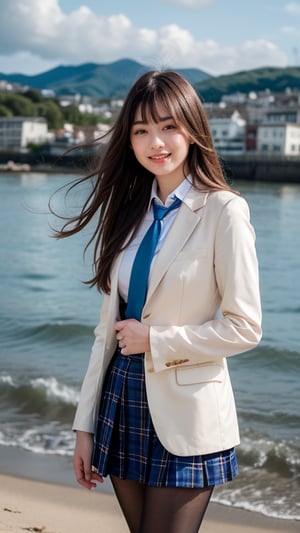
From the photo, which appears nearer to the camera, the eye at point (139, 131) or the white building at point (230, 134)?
the eye at point (139, 131)

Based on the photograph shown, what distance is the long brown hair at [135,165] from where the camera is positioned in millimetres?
1802

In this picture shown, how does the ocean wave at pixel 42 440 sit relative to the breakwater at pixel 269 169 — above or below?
above

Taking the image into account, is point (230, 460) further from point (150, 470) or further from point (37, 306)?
point (37, 306)

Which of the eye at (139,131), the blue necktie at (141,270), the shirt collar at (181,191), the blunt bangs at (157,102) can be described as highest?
the blunt bangs at (157,102)

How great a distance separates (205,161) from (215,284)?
0.98ft

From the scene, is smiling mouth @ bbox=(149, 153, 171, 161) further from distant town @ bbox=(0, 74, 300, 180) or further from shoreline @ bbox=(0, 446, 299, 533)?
distant town @ bbox=(0, 74, 300, 180)

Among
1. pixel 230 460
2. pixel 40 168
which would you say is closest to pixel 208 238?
pixel 230 460

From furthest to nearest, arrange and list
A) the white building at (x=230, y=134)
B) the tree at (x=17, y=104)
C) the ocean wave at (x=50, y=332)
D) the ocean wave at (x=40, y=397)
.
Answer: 1. the tree at (x=17, y=104)
2. the white building at (x=230, y=134)
3. the ocean wave at (x=50, y=332)
4. the ocean wave at (x=40, y=397)

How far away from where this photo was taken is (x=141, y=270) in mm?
1795

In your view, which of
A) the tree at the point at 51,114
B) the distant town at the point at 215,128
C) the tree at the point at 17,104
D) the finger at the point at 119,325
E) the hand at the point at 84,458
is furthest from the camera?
the tree at the point at 17,104

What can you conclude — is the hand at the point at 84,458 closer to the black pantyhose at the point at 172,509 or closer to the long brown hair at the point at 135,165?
the black pantyhose at the point at 172,509

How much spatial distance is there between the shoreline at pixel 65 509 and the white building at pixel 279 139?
74.8m

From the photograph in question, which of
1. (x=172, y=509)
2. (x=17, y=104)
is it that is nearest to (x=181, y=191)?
(x=172, y=509)

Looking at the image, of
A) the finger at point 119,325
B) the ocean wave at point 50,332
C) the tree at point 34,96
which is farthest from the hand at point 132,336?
the tree at point 34,96
